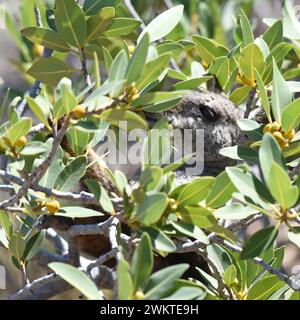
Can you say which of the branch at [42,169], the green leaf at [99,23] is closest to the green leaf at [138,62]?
the branch at [42,169]

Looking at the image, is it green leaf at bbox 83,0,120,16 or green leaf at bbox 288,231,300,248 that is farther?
green leaf at bbox 83,0,120,16

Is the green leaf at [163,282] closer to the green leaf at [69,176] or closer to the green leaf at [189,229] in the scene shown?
the green leaf at [189,229]

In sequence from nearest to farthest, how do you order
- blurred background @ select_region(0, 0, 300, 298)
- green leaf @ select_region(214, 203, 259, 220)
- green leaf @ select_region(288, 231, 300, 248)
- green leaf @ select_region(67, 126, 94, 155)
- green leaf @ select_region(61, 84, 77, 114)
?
green leaf @ select_region(61, 84, 77, 114) → green leaf @ select_region(288, 231, 300, 248) → green leaf @ select_region(214, 203, 259, 220) → green leaf @ select_region(67, 126, 94, 155) → blurred background @ select_region(0, 0, 300, 298)

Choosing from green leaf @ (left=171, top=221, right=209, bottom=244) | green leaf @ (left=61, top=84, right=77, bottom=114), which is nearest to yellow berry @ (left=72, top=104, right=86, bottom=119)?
green leaf @ (left=61, top=84, right=77, bottom=114)

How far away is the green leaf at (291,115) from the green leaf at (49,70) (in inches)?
32.0

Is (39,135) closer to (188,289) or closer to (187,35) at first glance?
(188,289)

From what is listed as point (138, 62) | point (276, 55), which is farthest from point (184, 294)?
point (276, 55)

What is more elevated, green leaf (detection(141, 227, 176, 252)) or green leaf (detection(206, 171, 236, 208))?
green leaf (detection(206, 171, 236, 208))

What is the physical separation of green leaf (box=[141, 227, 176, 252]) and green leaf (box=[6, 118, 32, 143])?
40 centimetres

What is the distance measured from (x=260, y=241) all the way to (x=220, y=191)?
0.16 metres

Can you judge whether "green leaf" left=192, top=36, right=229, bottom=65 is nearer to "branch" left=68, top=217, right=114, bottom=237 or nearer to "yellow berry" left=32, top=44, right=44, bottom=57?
"branch" left=68, top=217, right=114, bottom=237

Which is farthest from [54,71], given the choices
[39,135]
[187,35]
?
[187,35]

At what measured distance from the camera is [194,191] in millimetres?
1699

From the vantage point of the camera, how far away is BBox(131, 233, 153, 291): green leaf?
4.87ft
